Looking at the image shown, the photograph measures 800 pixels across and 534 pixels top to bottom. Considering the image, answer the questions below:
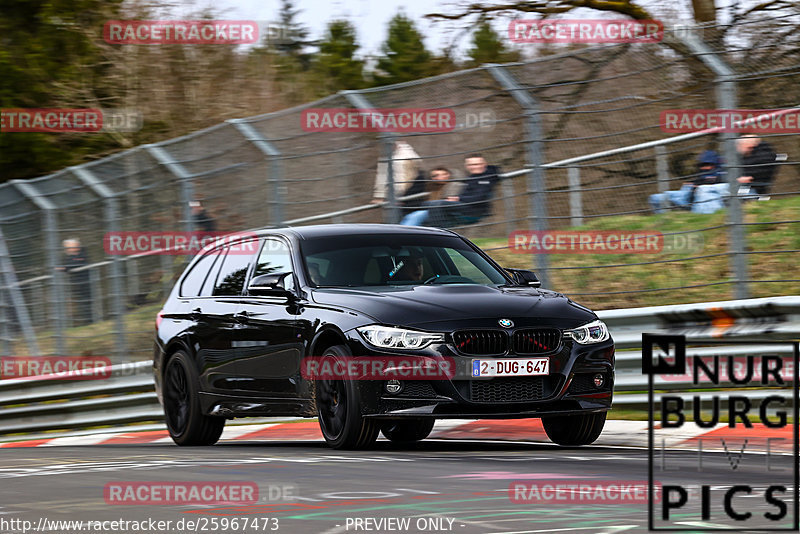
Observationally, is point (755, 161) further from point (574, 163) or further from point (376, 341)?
point (376, 341)

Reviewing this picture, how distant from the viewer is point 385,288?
991cm

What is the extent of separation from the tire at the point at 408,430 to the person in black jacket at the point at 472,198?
8.26 feet

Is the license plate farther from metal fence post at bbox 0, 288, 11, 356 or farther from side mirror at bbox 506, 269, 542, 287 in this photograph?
metal fence post at bbox 0, 288, 11, 356

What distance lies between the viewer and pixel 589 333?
9.46m

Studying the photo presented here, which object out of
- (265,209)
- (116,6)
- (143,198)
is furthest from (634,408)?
(116,6)

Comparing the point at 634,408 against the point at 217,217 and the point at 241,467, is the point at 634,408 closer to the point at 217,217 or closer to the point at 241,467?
the point at 241,467

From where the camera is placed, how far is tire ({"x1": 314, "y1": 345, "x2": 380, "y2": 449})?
9148mm

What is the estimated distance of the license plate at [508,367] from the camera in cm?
901

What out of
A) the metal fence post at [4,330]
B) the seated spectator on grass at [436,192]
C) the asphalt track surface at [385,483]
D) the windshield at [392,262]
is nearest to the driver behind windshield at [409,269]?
the windshield at [392,262]

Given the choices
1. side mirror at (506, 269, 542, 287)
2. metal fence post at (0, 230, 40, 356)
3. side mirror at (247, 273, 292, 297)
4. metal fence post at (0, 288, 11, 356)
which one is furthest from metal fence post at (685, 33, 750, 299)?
metal fence post at (0, 288, 11, 356)

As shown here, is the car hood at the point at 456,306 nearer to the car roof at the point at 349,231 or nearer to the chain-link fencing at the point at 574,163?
the car roof at the point at 349,231

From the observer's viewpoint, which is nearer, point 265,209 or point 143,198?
point 265,209

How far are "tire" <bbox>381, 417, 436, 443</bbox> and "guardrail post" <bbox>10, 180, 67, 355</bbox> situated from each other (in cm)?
799

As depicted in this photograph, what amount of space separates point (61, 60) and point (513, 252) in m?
20.7
